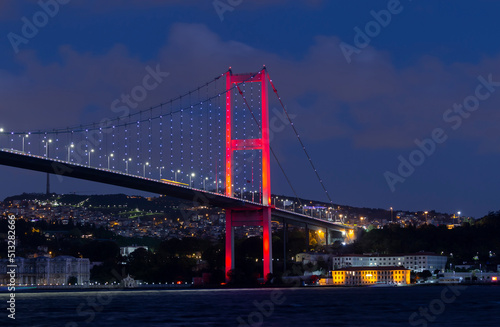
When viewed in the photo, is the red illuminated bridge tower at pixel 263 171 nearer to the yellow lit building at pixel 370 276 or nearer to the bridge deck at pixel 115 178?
the bridge deck at pixel 115 178

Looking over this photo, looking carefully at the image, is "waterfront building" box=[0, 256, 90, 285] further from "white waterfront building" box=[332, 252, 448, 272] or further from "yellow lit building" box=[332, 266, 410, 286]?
"yellow lit building" box=[332, 266, 410, 286]

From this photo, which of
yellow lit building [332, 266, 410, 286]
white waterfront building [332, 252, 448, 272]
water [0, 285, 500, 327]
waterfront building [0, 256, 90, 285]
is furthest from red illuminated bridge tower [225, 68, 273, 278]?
waterfront building [0, 256, 90, 285]

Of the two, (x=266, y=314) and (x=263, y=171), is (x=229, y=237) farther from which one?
(x=266, y=314)

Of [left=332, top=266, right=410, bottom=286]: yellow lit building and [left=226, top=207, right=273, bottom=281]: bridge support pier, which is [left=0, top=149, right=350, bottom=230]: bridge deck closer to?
[left=226, top=207, right=273, bottom=281]: bridge support pier

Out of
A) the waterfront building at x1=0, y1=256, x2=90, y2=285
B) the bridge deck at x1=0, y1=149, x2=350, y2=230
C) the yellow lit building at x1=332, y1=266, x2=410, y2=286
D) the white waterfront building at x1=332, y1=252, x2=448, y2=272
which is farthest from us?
the waterfront building at x1=0, y1=256, x2=90, y2=285

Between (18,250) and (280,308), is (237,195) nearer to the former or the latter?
(280,308)

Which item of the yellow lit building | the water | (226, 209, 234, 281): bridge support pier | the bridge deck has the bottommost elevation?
the water

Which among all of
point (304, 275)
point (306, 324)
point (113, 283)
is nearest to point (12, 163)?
point (306, 324)

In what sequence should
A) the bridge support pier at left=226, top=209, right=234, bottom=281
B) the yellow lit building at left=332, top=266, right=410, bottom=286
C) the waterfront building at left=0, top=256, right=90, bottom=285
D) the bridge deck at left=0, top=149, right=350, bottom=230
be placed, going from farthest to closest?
1. the waterfront building at left=0, top=256, right=90, bottom=285
2. the yellow lit building at left=332, top=266, right=410, bottom=286
3. the bridge support pier at left=226, top=209, right=234, bottom=281
4. the bridge deck at left=0, top=149, right=350, bottom=230

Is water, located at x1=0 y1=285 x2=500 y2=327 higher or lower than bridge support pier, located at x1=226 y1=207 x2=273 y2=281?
lower

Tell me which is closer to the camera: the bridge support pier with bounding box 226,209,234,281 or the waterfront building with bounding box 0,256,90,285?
the bridge support pier with bounding box 226,209,234,281
